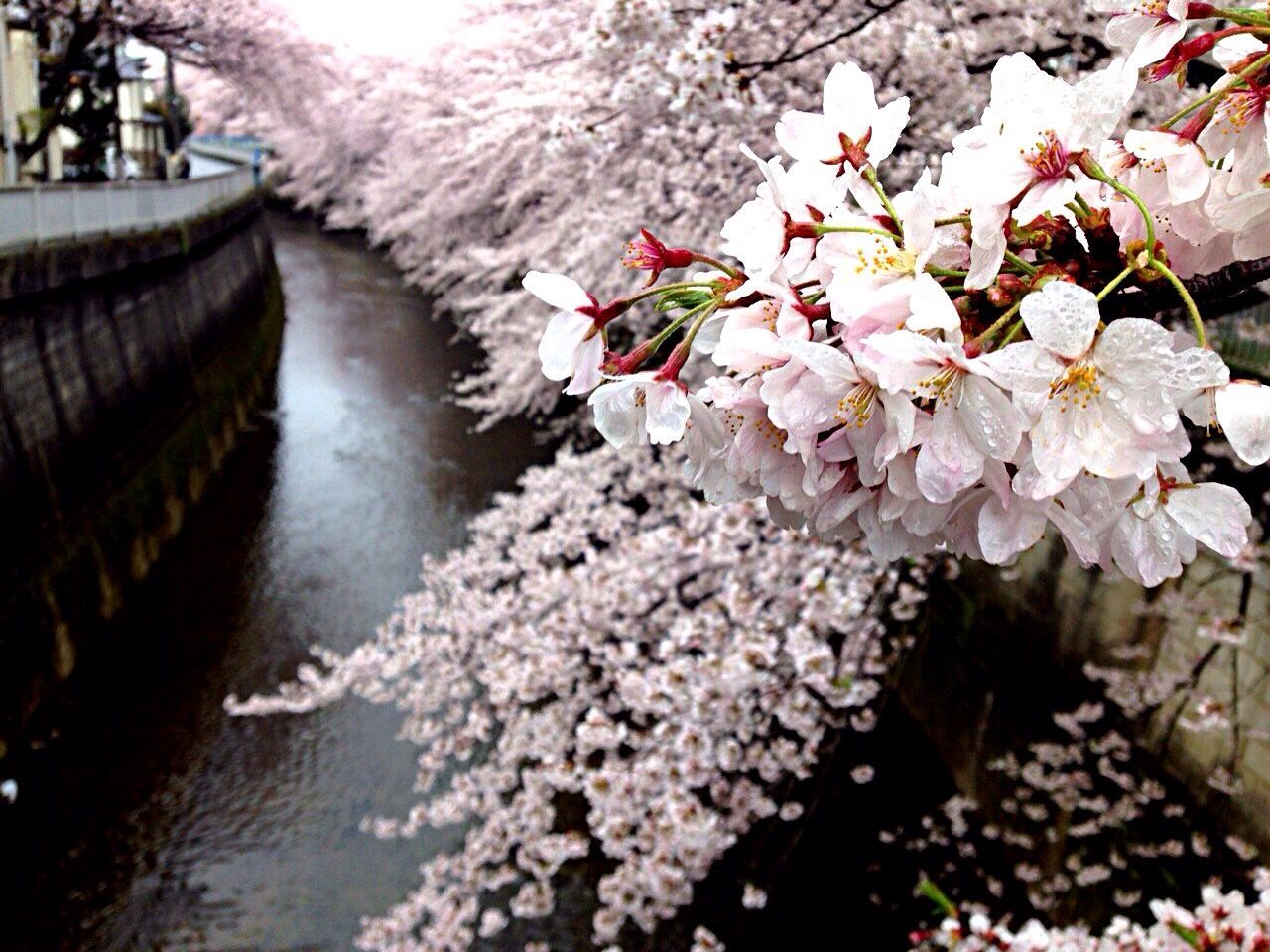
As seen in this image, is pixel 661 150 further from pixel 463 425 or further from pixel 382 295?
pixel 382 295

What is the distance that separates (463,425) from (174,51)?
9416 millimetres

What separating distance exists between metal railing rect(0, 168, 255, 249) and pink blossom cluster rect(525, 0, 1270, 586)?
34.6 ft

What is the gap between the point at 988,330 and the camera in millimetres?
939

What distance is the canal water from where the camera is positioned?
296 inches

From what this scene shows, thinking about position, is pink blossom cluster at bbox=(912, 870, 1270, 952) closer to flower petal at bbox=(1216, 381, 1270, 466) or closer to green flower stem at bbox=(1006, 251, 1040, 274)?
flower petal at bbox=(1216, 381, 1270, 466)

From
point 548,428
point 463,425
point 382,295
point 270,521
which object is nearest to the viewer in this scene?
point 270,521

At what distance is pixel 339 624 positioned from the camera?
439 inches

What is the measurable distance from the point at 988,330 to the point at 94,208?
13715mm

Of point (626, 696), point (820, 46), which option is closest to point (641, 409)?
point (820, 46)

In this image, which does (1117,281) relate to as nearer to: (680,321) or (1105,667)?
(680,321)

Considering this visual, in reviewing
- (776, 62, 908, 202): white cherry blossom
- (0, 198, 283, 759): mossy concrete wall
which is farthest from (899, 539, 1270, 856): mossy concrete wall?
(0, 198, 283, 759): mossy concrete wall

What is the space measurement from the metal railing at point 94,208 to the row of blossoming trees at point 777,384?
418 centimetres

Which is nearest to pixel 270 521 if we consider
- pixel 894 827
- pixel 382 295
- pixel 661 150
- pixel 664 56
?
pixel 661 150

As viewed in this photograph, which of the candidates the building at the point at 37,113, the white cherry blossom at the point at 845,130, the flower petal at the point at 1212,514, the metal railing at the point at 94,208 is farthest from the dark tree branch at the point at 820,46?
Answer: the building at the point at 37,113
